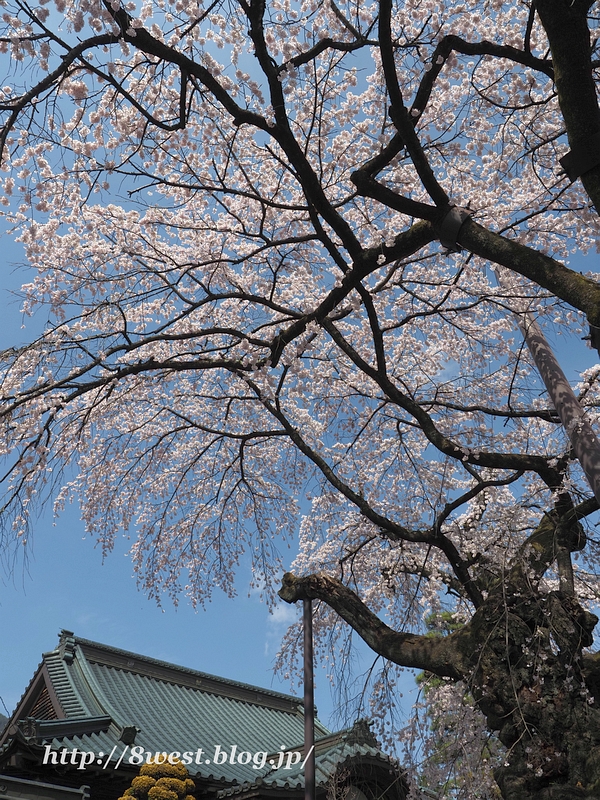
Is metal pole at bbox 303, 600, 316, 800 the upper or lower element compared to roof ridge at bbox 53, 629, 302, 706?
lower

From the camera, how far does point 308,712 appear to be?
569cm

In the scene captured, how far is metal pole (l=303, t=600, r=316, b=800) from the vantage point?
5.50m

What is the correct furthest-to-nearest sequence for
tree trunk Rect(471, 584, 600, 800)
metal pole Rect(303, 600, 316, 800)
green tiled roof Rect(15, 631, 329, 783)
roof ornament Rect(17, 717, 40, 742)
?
green tiled roof Rect(15, 631, 329, 783) → roof ornament Rect(17, 717, 40, 742) → metal pole Rect(303, 600, 316, 800) → tree trunk Rect(471, 584, 600, 800)

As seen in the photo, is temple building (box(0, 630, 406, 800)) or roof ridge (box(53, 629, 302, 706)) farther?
roof ridge (box(53, 629, 302, 706))

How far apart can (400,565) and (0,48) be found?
6.81 m

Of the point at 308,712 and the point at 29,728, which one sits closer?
the point at 308,712

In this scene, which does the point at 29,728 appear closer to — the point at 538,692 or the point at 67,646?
the point at 67,646

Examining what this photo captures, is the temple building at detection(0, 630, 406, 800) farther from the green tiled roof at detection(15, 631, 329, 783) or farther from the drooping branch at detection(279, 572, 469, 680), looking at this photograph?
the drooping branch at detection(279, 572, 469, 680)

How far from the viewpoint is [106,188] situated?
5.51 m

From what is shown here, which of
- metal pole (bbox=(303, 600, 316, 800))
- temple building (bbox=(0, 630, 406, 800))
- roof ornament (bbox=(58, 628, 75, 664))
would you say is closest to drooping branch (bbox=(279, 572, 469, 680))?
metal pole (bbox=(303, 600, 316, 800))

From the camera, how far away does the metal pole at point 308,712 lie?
217 inches

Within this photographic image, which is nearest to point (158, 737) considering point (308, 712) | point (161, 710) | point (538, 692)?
point (161, 710)

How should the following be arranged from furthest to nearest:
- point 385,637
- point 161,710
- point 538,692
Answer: point 161,710
point 385,637
point 538,692

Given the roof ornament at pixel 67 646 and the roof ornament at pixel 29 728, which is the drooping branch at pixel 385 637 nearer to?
the roof ornament at pixel 29 728
